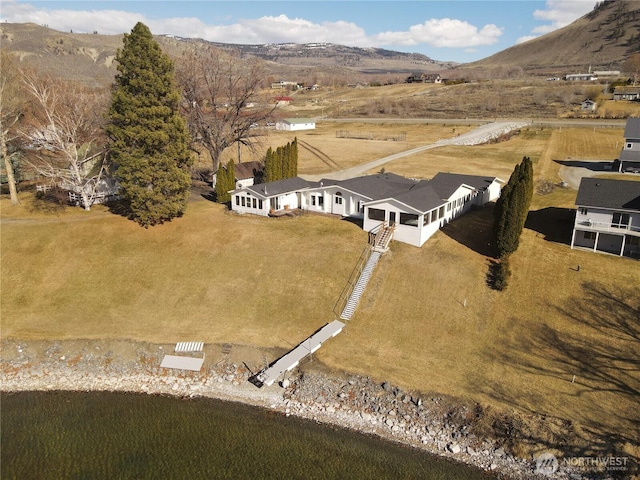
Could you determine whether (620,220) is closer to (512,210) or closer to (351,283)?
(512,210)

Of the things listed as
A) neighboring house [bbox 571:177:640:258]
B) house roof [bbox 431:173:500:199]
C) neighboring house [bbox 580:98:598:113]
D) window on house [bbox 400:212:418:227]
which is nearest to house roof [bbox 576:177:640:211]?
neighboring house [bbox 571:177:640:258]

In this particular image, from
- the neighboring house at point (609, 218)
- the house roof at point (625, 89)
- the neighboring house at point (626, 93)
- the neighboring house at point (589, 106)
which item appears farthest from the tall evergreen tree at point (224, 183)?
the house roof at point (625, 89)

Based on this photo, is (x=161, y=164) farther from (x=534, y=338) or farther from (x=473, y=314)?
(x=534, y=338)

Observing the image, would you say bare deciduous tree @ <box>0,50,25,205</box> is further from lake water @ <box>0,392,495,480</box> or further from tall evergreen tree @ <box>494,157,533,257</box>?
tall evergreen tree @ <box>494,157,533,257</box>

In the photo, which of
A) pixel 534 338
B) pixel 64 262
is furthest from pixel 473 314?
pixel 64 262

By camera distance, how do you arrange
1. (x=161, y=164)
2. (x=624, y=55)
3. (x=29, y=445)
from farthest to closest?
(x=624, y=55), (x=161, y=164), (x=29, y=445)

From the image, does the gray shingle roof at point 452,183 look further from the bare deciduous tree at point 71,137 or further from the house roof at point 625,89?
the house roof at point 625,89

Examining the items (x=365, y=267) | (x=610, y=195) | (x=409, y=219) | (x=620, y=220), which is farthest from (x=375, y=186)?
(x=620, y=220)
